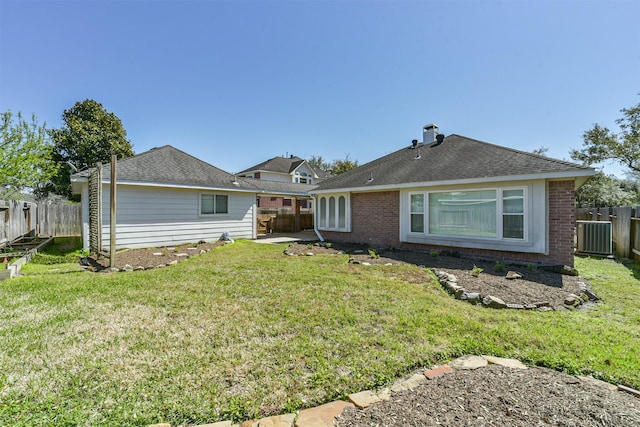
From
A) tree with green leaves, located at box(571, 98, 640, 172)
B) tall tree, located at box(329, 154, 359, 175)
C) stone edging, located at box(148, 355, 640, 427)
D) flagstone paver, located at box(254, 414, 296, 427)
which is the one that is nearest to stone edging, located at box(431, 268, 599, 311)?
stone edging, located at box(148, 355, 640, 427)

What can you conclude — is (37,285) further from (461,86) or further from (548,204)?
(461,86)

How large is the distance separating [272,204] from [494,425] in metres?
28.7

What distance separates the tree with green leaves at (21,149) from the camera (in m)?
10.8

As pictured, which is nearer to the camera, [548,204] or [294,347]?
[294,347]

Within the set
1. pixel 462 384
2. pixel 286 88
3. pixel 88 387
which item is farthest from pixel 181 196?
pixel 462 384

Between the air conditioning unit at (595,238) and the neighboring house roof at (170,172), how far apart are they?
13528 mm

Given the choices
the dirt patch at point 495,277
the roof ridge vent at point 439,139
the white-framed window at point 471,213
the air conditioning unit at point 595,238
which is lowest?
the dirt patch at point 495,277

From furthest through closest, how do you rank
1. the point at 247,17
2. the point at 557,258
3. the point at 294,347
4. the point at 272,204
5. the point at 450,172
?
the point at 272,204 → the point at 247,17 → the point at 450,172 → the point at 557,258 → the point at 294,347

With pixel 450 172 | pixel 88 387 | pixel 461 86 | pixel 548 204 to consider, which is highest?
pixel 461 86

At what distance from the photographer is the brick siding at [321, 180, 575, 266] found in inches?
293

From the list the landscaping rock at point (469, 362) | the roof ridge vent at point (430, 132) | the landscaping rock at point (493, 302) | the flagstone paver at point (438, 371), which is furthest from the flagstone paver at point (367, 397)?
the roof ridge vent at point (430, 132)

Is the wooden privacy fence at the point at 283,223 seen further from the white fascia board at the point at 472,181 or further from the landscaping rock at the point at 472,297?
the landscaping rock at the point at 472,297

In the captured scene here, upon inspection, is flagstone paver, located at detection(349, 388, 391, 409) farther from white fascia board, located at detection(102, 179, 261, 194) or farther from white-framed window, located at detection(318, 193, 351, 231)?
white fascia board, located at detection(102, 179, 261, 194)

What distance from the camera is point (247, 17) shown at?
10.2 metres
